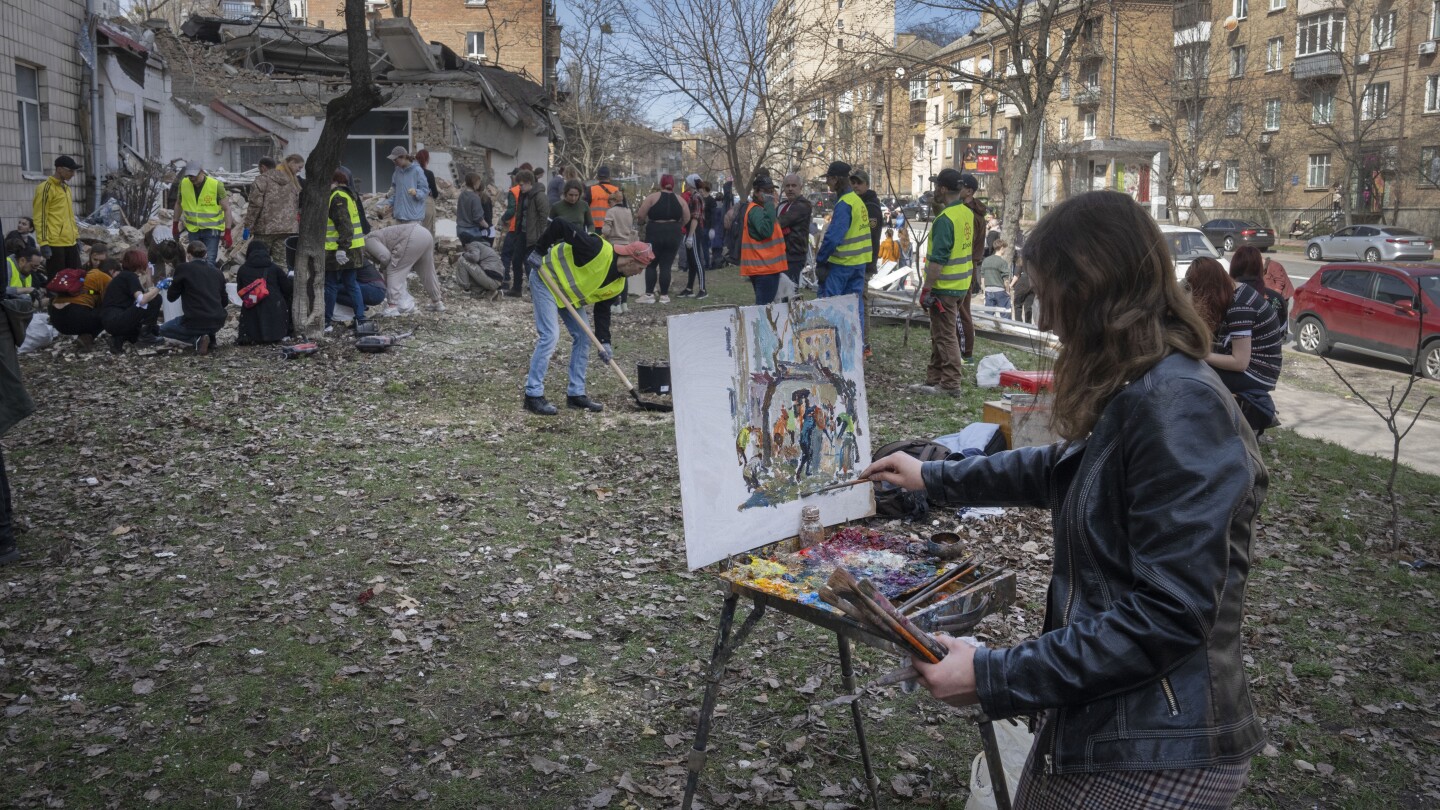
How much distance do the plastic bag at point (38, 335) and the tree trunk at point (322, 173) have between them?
2537mm

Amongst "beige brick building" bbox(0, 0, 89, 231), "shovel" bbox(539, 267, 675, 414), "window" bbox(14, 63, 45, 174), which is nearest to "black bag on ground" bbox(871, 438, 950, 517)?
"shovel" bbox(539, 267, 675, 414)

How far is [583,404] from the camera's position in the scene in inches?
388

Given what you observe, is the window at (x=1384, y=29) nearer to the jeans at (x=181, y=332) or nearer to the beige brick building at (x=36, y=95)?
the beige brick building at (x=36, y=95)

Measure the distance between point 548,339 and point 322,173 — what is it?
4.58 meters

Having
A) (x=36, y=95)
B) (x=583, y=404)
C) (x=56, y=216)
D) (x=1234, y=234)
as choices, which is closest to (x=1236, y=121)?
(x=1234, y=234)

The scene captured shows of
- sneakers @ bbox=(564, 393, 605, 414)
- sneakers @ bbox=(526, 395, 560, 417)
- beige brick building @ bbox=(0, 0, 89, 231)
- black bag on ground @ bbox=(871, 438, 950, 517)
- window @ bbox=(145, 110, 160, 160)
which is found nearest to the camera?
black bag on ground @ bbox=(871, 438, 950, 517)

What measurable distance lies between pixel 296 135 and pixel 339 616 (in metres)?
23.1

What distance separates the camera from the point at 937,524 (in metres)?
6.97

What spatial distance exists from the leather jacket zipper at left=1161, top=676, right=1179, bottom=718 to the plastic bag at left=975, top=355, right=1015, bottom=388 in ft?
30.2

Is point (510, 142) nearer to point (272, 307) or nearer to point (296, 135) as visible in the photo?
point (296, 135)

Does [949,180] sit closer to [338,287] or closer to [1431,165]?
[338,287]

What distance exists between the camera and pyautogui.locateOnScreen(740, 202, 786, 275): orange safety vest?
12.6 m

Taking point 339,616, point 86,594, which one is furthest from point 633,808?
point 86,594

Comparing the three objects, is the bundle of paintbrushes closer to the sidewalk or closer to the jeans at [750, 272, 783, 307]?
the sidewalk
